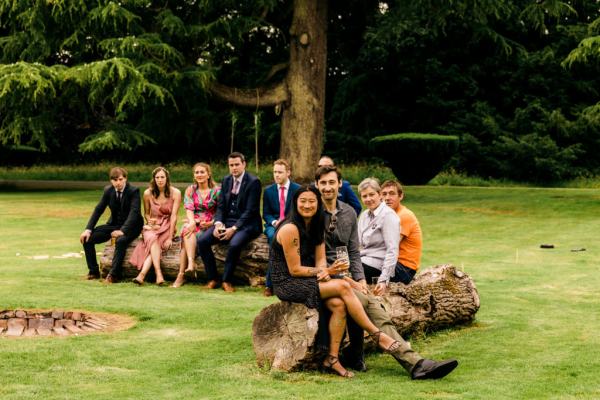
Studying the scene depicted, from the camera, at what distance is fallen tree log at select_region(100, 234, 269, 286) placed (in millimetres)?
9641

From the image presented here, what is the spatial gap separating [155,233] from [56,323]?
2.94 metres

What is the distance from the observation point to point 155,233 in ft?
33.1

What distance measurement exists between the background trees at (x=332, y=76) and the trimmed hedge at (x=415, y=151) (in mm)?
2996

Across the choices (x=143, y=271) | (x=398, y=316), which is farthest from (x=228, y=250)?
(x=398, y=316)

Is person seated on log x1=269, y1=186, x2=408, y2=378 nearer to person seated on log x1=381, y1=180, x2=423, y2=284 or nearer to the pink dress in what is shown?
person seated on log x1=381, y1=180, x2=423, y2=284

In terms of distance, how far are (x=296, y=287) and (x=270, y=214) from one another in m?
3.78

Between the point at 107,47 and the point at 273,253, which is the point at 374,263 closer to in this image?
the point at 273,253

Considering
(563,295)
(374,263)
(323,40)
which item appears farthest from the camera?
(323,40)

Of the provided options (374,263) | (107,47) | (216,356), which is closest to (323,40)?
(107,47)

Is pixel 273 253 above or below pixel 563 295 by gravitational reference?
above

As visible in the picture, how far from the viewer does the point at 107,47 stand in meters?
20.1

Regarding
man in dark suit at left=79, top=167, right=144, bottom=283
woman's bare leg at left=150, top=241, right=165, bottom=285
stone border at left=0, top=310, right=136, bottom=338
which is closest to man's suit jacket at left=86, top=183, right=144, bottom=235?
man in dark suit at left=79, top=167, right=144, bottom=283

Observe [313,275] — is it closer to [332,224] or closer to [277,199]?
[332,224]

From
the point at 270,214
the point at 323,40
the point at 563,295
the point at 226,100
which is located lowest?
the point at 563,295
